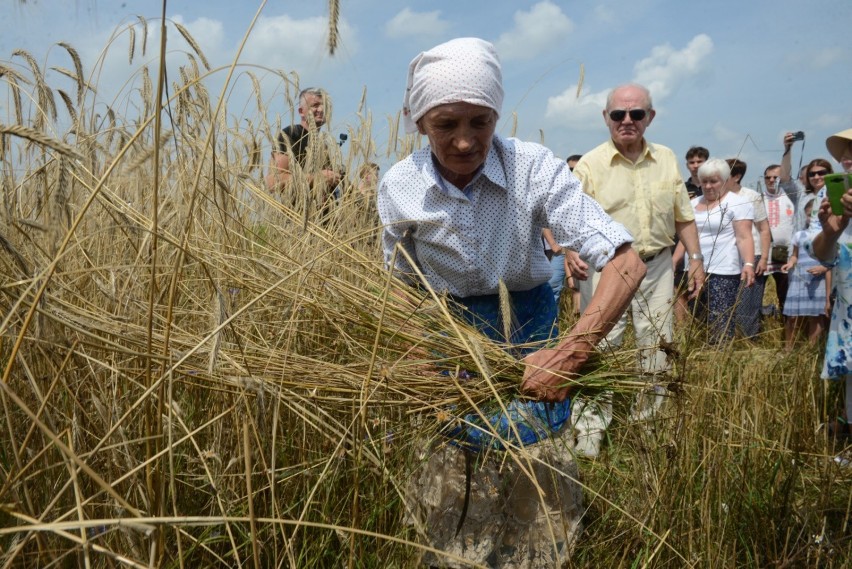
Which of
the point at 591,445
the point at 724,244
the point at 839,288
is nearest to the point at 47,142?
the point at 591,445

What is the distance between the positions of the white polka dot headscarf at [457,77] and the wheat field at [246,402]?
14.7 inches

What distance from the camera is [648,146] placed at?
371 centimetres

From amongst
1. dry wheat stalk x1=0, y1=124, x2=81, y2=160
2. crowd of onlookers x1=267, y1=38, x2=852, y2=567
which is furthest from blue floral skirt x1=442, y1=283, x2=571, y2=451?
dry wheat stalk x1=0, y1=124, x2=81, y2=160

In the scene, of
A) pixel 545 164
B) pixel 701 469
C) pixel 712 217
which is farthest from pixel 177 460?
pixel 712 217

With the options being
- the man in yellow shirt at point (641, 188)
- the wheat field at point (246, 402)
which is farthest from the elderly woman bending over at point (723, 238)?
the wheat field at point (246, 402)

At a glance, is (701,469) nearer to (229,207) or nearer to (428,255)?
(428,255)

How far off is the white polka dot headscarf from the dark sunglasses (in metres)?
1.95

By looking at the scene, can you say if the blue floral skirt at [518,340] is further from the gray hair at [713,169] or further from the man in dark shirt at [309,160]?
the gray hair at [713,169]

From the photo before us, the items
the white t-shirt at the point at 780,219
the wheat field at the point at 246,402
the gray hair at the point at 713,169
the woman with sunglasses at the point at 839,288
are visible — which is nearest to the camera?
the wheat field at the point at 246,402

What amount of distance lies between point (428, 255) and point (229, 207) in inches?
23.7

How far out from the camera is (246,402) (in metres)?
1.18

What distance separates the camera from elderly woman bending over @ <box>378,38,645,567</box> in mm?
1674

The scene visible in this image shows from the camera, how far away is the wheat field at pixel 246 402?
4.00 feet

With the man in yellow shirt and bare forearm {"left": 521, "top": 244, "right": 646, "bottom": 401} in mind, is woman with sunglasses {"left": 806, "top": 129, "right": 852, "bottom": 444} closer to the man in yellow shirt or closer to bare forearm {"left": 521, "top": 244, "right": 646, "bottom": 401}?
the man in yellow shirt
